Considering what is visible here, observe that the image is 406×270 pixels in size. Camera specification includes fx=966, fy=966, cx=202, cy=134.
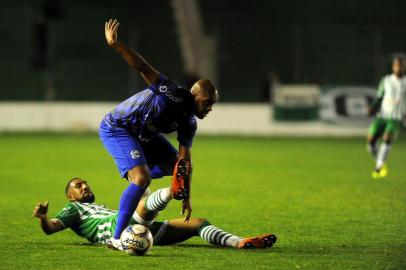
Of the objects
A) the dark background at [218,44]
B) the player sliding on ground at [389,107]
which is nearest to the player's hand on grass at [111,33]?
the player sliding on ground at [389,107]

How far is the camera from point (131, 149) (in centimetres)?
876

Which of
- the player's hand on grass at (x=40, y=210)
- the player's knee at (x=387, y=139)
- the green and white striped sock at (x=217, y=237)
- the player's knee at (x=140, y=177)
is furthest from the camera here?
the player's knee at (x=387, y=139)

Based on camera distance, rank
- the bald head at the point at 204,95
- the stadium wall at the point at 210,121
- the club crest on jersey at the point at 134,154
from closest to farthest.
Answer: the bald head at the point at 204,95
the club crest on jersey at the point at 134,154
the stadium wall at the point at 210,121

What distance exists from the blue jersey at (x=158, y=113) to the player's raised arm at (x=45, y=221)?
105 cm

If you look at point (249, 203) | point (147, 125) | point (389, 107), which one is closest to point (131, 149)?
point (147, 125)

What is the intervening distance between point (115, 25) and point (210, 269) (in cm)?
234

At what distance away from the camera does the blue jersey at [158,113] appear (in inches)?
336

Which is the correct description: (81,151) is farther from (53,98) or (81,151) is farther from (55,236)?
(55,236)

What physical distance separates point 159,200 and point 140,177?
281 millimetres

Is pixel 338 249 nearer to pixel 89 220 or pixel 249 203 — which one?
pixel 89 220

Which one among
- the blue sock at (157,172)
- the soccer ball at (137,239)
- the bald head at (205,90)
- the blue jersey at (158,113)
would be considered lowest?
the soccer ball at (137,239)

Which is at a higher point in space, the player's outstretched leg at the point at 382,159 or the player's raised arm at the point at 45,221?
A: the player's raised arm at the point at 45,221

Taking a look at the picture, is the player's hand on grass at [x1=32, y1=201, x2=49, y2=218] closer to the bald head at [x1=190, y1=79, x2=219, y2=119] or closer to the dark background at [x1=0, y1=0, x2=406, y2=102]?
the bald head at [x1=190, y1=79, x2=219, y2=119]

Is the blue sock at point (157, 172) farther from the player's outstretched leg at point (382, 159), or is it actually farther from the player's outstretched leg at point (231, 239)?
the player's outstretched leg at point (382, 159)
